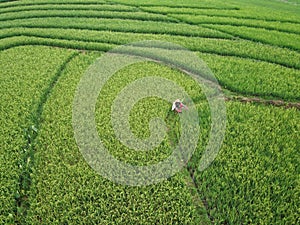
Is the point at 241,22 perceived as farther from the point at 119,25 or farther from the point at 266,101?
the point at 266,101

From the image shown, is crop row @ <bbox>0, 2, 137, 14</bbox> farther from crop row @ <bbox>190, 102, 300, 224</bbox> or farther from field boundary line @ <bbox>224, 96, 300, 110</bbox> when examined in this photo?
crop row @ <bbox>190, 102, 300, 224</bbox>

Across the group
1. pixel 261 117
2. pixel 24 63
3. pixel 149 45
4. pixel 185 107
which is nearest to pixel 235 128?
pixel 261 117

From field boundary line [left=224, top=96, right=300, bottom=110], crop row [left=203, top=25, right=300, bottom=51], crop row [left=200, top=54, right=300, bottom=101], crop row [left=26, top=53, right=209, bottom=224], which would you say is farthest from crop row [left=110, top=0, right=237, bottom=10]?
crop row [left=26, top=53, right=209, bottom=224]

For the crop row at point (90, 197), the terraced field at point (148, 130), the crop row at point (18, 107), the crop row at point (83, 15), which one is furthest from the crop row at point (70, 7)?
the crop row at point (90, 197)

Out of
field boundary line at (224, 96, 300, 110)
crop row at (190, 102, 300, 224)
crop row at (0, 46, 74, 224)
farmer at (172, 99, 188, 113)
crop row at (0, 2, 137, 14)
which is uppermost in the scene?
crop row at (0, 2, 137, 14)

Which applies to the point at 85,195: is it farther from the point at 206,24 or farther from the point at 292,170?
the point at 206,24

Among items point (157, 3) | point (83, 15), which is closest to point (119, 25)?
point (83, 15)
